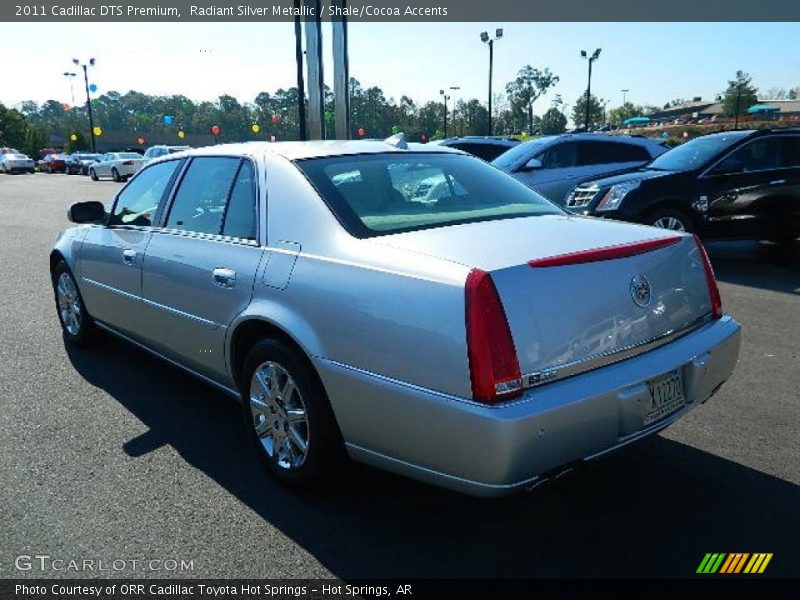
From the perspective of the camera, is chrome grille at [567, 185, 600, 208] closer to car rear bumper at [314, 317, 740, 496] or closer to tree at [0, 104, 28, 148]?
car rear bumper at [314, 317, 740, 496]

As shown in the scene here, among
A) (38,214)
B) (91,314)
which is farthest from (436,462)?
(38,214)

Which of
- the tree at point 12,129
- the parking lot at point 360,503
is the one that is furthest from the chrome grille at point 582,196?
the tree at point 12,129

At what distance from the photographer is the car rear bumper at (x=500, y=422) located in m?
2.31

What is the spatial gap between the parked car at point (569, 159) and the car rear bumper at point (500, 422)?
8.48 metres

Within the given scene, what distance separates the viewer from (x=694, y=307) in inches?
118

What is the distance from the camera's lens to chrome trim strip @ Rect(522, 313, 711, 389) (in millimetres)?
2416

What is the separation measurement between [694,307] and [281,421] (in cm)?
199

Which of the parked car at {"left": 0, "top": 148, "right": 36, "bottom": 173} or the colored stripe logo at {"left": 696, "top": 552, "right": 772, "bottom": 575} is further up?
the parked car at {"left": 0, "top": 148, "right": 36, "bottom": 173}

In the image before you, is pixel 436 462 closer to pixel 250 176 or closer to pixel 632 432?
pixel 632 432

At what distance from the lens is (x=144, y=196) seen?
454 cm

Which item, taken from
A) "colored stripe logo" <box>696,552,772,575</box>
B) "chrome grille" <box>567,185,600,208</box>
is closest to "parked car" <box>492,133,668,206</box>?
"chrome grille" <box>567,185,600,208</box>

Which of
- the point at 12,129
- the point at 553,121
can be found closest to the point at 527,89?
the point at 553,121

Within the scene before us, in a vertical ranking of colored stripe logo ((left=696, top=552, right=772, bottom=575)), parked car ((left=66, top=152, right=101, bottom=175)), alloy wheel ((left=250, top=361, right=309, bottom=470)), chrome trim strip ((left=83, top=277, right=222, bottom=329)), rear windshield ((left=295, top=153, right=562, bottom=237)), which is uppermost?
parked car ((left=66, top=152, right=101, bottom=175))

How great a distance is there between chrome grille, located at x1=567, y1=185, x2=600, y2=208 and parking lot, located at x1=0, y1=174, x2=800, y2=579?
487cm
